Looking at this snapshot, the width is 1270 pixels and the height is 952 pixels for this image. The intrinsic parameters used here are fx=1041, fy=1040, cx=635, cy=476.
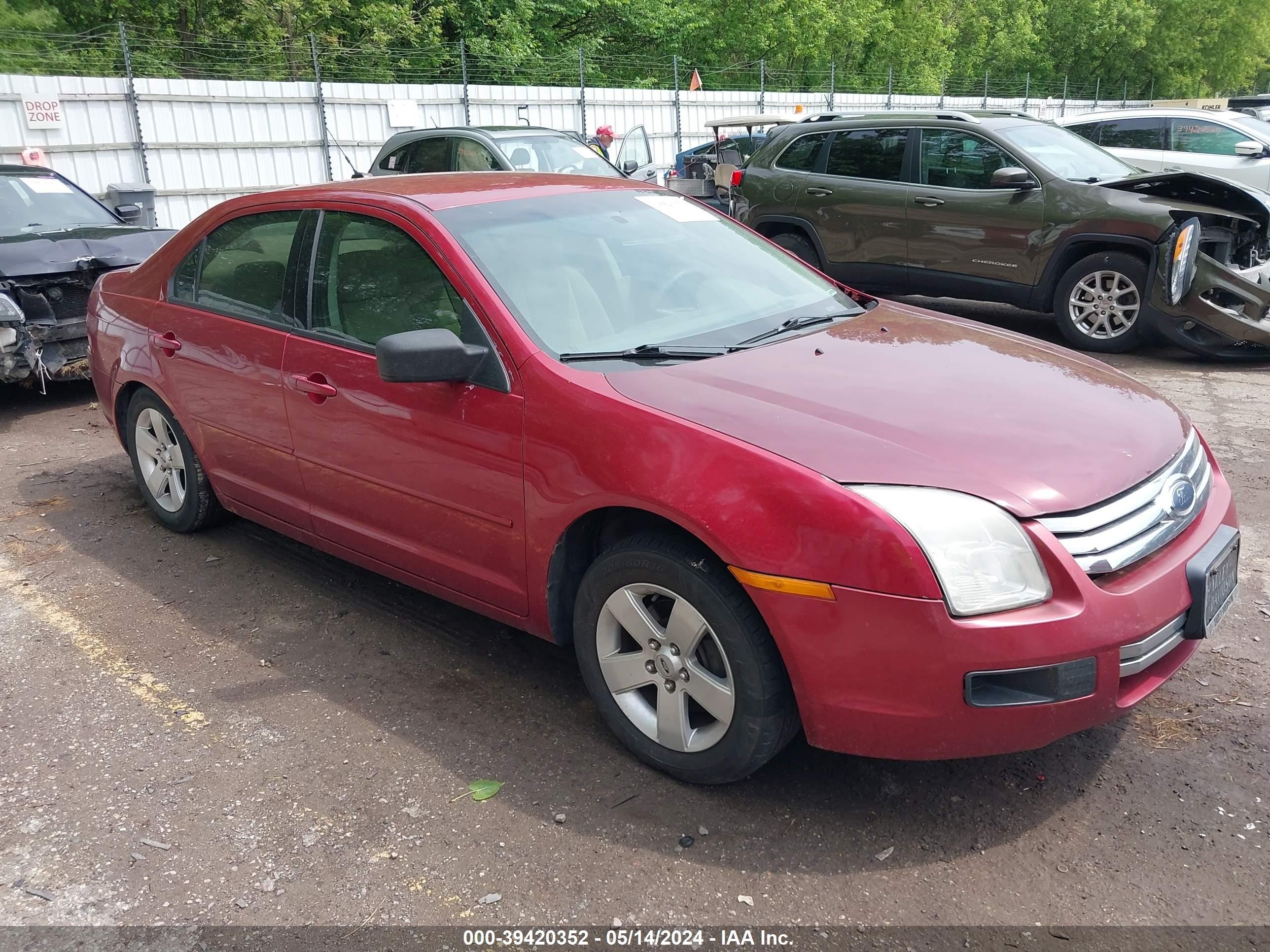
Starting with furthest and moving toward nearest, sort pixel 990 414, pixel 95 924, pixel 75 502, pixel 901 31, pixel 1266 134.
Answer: pixel 901 31 < pixel 1266 134 < pixel 75 502 < pixel 990 414 < pixel 95 924

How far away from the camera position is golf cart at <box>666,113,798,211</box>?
534 inches

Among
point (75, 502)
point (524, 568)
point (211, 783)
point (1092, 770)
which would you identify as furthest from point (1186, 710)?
point (75, 502)

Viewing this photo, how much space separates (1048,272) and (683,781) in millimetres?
6559

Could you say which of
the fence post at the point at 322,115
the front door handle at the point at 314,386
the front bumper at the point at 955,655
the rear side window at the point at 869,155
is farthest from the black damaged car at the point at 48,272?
the fence post at the point at 322,115

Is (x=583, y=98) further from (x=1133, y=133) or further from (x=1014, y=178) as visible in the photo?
(x=1014, y=178)

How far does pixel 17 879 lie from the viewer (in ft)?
8.82

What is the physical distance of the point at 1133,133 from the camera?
1282 cm

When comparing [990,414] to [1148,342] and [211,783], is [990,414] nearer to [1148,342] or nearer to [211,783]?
[211,783]

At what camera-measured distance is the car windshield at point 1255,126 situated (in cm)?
1263

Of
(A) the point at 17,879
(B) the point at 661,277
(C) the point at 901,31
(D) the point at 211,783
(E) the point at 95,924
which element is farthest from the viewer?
(C) the point at 901,31

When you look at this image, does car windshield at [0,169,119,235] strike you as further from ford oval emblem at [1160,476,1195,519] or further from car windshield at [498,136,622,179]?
ford oval emblem at [1160,476,1195,519]

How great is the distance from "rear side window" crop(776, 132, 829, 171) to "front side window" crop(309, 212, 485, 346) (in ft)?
22.0

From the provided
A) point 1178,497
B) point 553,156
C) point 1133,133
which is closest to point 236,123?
point 553,156

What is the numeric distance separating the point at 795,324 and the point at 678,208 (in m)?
0.87
